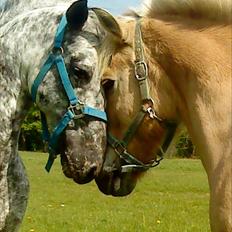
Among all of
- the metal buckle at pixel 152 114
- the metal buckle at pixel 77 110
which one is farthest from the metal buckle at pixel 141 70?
the metal buckle at pixel 77 110

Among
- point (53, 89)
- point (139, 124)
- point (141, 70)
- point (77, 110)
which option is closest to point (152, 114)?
point (139, 124)

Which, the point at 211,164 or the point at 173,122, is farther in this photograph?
the point at 173,122

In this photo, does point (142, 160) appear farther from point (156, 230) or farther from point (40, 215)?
point (40, 215)

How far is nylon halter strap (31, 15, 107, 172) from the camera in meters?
3.96

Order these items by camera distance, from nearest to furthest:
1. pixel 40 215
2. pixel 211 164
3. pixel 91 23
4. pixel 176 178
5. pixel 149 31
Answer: pixel 211 164
pixel 149 31
pixel 91 23
pixel 40 215
pixel 176 178

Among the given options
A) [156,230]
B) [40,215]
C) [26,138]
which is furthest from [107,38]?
[26,138]

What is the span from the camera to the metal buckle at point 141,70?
11.9 ft

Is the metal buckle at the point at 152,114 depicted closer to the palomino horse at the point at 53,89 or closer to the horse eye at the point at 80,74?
the palomino horse at the point at 53,89

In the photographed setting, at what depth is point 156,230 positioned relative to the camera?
9805 millimetres

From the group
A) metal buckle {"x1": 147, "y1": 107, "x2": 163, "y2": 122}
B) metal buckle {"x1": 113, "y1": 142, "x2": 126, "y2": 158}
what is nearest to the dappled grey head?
metal buckle {"x1": 113, "y1": 142, "x2": 126, "y2": 158}

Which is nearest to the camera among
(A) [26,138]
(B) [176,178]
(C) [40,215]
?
(C) [40,215]

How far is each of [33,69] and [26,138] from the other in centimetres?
5107

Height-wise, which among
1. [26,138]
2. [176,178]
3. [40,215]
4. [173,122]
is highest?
[173,122]

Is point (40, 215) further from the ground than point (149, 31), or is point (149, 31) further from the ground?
point (149, 31)
